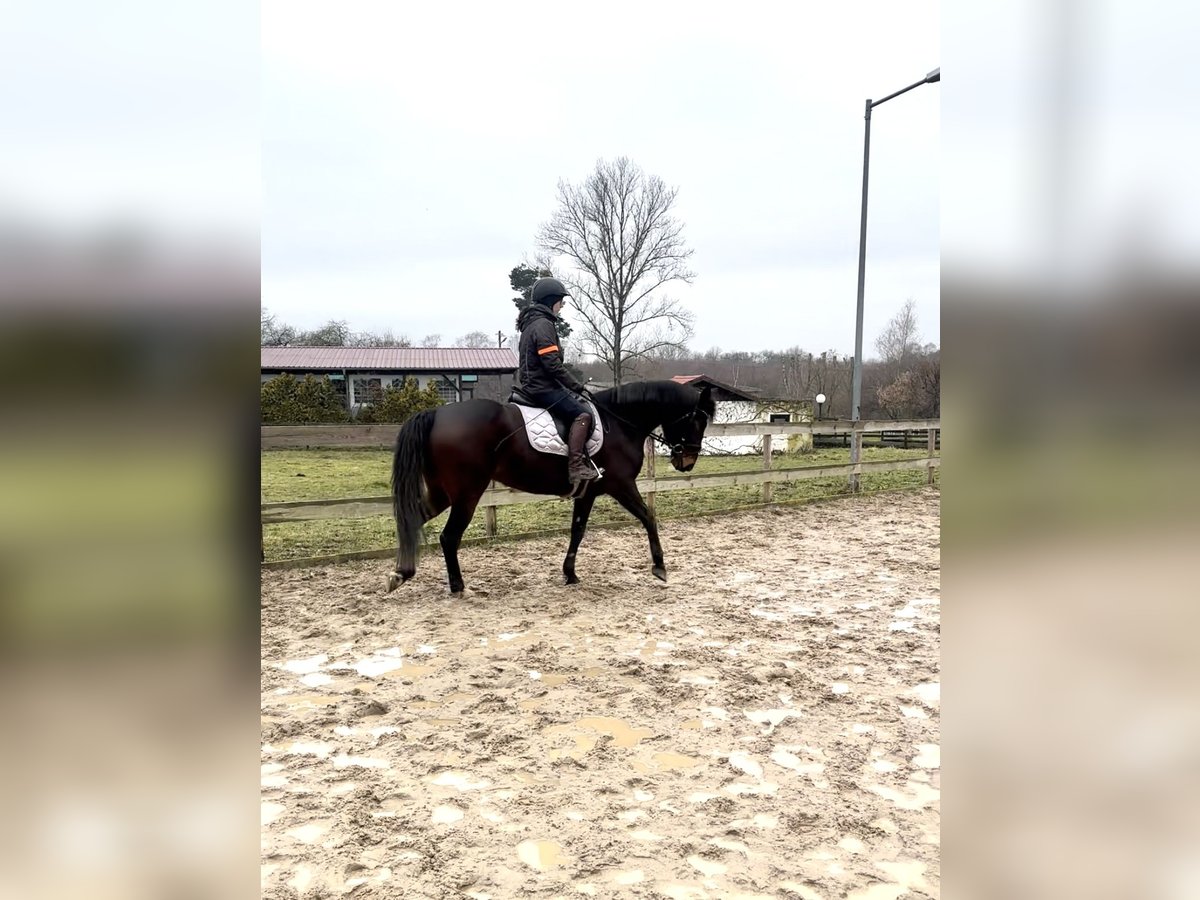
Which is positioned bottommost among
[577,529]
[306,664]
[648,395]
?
[306,664]

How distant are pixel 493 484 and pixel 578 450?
2.03 meters

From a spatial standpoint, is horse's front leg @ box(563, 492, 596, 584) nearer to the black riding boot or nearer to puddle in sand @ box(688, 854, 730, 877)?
the black riding boot

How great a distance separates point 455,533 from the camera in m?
4.86

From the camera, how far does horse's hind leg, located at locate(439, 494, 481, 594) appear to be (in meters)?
4.80

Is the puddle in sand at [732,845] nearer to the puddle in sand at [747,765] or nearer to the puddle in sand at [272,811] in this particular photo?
the puddle in sand at [747,765]

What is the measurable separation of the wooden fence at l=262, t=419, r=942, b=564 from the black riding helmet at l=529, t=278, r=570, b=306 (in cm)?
165

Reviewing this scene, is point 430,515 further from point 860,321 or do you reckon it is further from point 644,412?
point 860,321

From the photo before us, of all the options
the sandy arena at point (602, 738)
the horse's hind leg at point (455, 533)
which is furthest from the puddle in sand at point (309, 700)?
the horse's hind leg at point (455, 533)

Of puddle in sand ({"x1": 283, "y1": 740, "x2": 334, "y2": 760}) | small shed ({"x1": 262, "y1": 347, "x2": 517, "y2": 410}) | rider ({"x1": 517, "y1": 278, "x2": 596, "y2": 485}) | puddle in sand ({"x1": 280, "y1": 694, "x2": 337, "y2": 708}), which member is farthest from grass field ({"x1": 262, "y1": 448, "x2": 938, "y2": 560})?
small shed ({"x1": 262, "y1": 347, "x2": 517, "y2": 410})

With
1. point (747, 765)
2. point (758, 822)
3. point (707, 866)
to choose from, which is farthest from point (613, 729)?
point (707, 866)

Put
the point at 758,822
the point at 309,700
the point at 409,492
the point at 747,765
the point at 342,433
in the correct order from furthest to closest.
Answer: the point at 342,433 → the point at 409,492 → the point at 309,700 → the point at 747,765 → the point at 758,822

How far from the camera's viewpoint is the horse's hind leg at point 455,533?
15.8 feet
